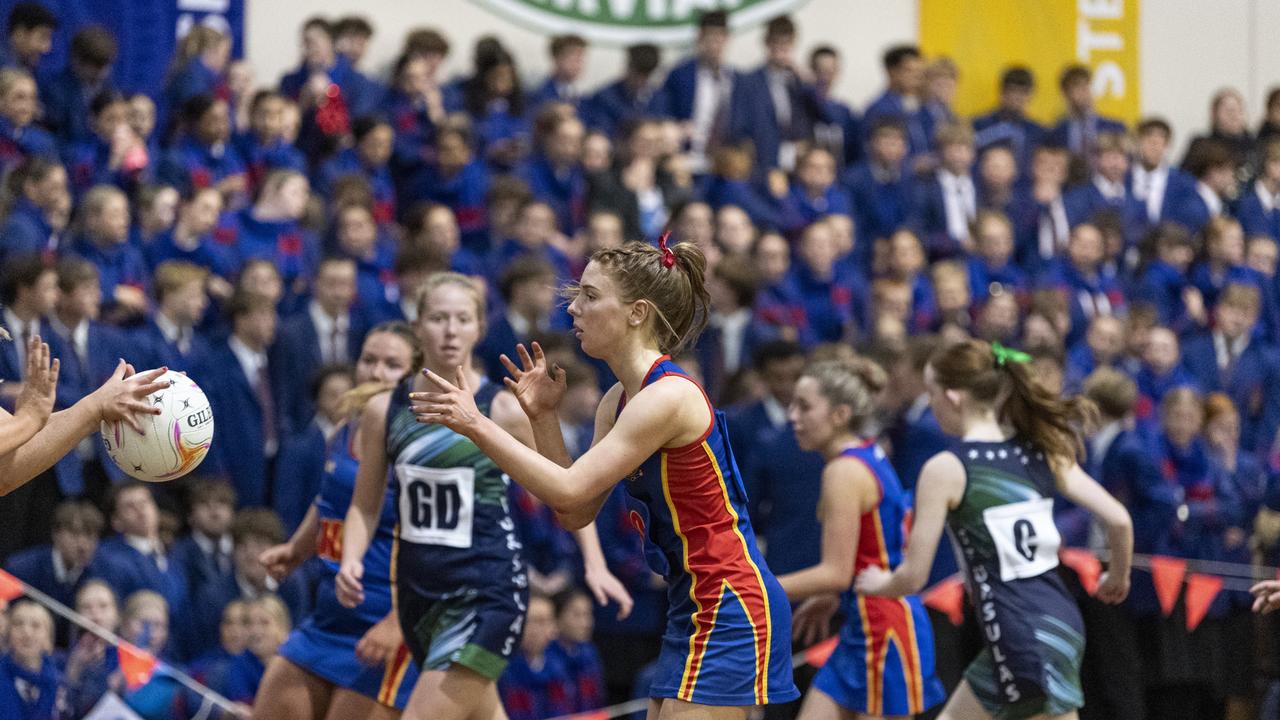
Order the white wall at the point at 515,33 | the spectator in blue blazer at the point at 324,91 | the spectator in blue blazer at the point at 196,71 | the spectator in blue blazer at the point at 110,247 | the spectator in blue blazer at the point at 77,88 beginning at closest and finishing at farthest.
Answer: the spectator in blue blazer at the point at 110,247, the spectator in blue blazer at the point at 77,88, the spectator in blue blazer at the point at 196,71, the spectator in blue blazer at the point at 324,91, the white wall at the point at 515,33

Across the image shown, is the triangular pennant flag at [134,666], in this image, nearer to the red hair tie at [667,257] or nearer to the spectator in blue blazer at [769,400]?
the spectator in blue blazer at [769,400]

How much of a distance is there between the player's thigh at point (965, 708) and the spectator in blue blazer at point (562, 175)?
597 centimetres

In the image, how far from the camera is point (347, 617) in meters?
6.12

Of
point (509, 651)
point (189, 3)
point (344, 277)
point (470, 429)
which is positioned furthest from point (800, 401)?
point (189, 3)

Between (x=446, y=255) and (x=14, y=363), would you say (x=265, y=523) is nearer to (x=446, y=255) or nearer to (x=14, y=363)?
(x=14, y=363)

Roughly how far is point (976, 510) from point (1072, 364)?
18.3ft

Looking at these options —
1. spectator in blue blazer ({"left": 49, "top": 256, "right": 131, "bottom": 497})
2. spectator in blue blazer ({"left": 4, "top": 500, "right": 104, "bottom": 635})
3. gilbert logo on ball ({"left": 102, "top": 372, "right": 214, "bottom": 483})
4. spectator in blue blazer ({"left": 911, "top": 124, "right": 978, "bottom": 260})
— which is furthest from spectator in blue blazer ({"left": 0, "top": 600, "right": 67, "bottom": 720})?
spectator in blue blazer ({"left": 911, "top": 124, "right": 978, "bottom": 260})

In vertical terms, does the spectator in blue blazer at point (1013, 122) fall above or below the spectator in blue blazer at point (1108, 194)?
above

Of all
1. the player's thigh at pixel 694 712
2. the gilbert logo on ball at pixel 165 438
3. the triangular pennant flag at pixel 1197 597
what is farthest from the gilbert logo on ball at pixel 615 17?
the player's thigh at pixel 694 712

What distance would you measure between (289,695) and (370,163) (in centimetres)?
561

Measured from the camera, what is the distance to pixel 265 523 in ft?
27.2

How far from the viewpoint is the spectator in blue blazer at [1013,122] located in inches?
556

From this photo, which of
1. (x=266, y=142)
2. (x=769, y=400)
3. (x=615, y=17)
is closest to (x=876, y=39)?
(x=615, y=17)

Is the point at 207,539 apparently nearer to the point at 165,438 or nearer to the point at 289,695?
the point at 289,695
